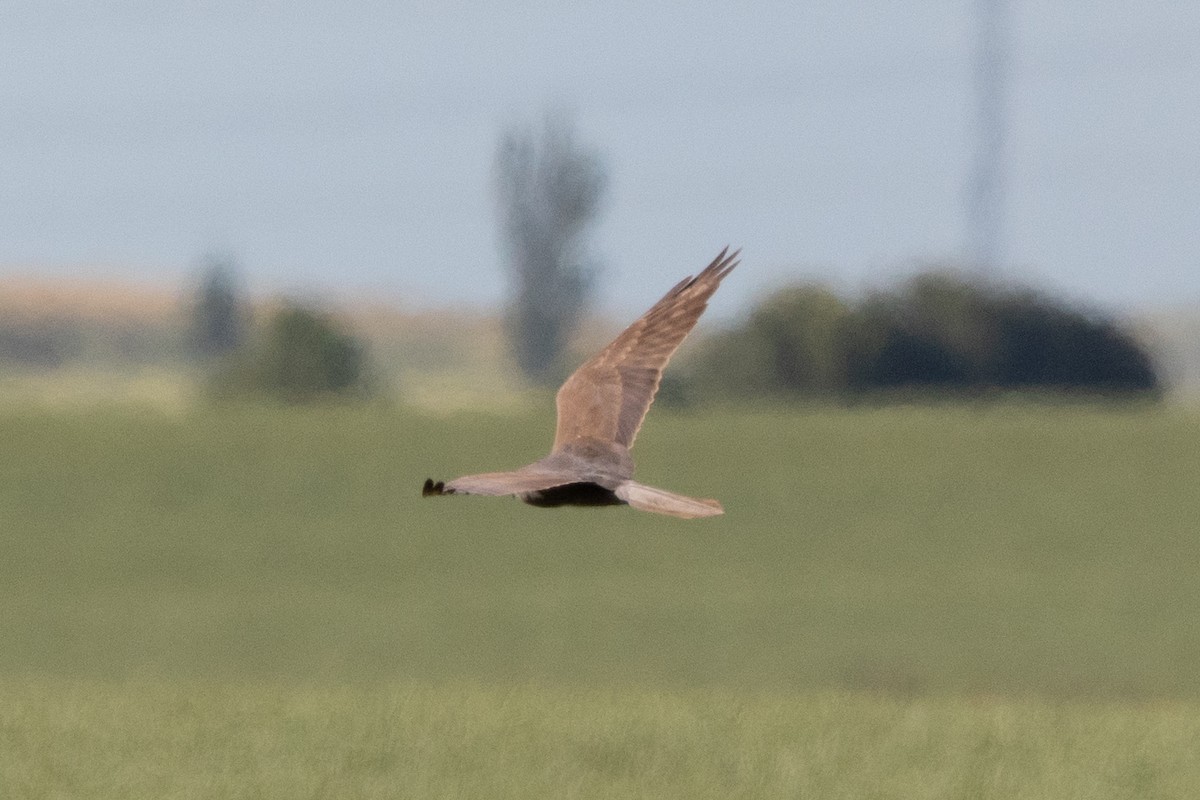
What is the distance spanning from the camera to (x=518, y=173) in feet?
272

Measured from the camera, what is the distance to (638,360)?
8242mm

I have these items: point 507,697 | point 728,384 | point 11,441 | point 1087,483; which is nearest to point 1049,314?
point 1087,483

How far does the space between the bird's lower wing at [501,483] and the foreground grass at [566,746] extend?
7.16m

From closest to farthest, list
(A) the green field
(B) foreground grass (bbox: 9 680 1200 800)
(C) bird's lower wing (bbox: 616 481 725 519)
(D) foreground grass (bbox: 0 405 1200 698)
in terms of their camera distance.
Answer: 1. (C) bird's lower wing (bbox: 616 481 725 519)
2. (B) foreground grass (bbox: 9 680 1200 800)
3. (A) the green field
4. (D) foreground grass (bbox: 0 405 1200 698)

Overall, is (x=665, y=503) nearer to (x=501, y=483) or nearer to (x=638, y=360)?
(x=501, y=483)

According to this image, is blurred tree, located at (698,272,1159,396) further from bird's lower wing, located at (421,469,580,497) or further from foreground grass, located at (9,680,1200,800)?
bird's lower wing, located at (421,469,580,497)

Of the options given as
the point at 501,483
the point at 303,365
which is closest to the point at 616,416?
the point at 501,483

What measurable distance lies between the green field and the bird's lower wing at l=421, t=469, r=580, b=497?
7.26 m

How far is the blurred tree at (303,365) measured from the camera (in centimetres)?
4956

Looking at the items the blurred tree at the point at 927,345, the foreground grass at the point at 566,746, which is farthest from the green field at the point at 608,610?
the blurred tree at the point at 927,345

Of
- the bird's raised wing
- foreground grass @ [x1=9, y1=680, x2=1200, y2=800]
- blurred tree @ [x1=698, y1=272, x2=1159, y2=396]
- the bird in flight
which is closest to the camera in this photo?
the bird in flight

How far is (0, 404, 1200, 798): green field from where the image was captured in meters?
14.4

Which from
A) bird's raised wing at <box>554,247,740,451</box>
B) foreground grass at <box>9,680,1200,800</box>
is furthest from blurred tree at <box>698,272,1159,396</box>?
bird's raised wing at <box>554,247,740,451</box>

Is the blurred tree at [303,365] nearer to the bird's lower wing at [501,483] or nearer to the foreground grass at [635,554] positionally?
the foreground grass at [635,554]
